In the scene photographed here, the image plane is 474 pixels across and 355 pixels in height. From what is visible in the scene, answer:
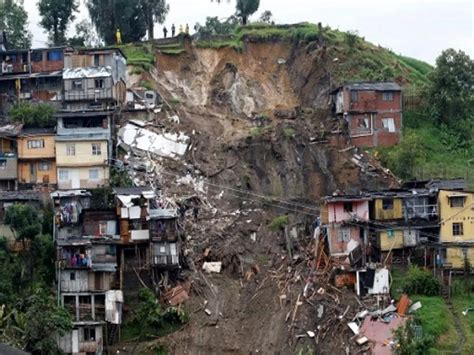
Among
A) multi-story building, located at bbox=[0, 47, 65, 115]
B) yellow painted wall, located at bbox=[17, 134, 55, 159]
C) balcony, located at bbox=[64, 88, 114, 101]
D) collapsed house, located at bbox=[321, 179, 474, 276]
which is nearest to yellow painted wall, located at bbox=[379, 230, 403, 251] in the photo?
collapsed house, located at bbox=[321, 179, 474, 276]

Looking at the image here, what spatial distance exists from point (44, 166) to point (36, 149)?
3.48 feet

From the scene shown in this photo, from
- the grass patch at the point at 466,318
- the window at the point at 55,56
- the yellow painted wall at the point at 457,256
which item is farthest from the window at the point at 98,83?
the grass patch at the point at 466,318

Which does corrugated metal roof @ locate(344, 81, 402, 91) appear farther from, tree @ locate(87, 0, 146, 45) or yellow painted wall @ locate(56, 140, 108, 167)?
tree @ locate(87, 0, 146, 45)

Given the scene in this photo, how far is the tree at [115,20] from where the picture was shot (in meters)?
Result: 80.0

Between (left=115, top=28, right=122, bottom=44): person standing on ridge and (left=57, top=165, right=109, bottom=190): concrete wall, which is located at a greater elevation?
(left=115, top=28, right=122, bottom=44): person standing on ridge

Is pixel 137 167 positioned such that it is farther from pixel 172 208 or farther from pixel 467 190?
pixel 467 190

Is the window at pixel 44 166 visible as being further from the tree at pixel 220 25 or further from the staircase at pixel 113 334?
the tree at pixel 220 25

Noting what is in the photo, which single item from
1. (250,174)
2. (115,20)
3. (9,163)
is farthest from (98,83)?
(115,20)

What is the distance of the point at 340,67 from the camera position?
7481 centimetres

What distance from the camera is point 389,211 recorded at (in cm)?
5847

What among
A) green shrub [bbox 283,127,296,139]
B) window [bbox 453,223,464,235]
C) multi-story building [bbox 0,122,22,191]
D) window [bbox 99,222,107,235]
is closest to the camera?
window [bbox 453,223,464,235]

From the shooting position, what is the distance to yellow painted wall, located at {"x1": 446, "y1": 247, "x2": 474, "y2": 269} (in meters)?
56.4

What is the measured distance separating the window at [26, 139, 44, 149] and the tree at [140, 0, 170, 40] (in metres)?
18.8

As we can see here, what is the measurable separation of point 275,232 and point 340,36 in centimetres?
2392
